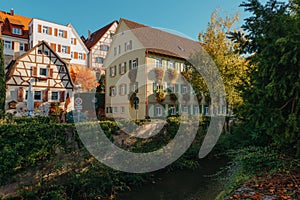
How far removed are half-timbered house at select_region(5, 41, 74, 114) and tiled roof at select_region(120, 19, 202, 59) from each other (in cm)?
766

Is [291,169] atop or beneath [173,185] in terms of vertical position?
atop

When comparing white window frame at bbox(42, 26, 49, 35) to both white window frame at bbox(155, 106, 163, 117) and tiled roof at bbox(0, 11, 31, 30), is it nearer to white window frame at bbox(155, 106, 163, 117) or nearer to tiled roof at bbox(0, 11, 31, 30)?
tiled roof at bbox(0, 11, 31, 30)

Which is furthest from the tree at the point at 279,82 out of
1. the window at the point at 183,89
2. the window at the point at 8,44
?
the window at the point at 8,44

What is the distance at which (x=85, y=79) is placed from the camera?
2741 cm

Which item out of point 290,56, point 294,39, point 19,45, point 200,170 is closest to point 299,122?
point 290,56

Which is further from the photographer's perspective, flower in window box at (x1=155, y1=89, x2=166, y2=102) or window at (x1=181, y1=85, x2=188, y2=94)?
window at (x1=181, y1=85, x2=188, y2=94)

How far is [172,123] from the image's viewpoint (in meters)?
12.3

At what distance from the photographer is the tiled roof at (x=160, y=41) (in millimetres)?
19469

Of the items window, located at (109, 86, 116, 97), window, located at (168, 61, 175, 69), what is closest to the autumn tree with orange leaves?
window, located at (109, 86, 116, 97)

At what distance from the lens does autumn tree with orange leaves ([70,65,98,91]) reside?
2733 cm

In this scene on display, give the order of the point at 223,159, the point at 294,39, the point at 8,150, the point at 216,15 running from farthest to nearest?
the point at 216,15 < the point at 223,159 < the point at 8,150 < the point at 294,39

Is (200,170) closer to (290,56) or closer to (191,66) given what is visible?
(191,66)

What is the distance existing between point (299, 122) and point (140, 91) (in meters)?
16.1

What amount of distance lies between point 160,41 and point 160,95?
6.09m
